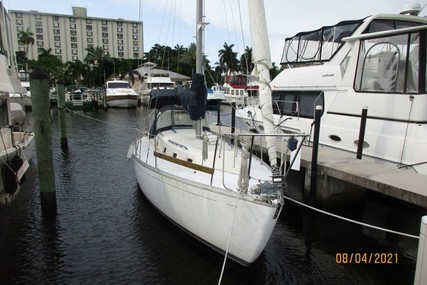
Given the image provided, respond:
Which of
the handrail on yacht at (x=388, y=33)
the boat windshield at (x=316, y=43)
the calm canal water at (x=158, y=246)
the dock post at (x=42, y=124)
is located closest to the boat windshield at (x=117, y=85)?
the boat windshield at (x=316, y=43)

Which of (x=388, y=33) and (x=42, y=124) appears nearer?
(x=42, y=124)

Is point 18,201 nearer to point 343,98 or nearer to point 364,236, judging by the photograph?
point 364,236

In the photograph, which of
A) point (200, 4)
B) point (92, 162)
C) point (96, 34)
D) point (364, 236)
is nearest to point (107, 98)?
point (92, 162)

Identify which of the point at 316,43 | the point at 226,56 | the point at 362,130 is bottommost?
the point at 362,130

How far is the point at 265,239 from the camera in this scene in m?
4.87

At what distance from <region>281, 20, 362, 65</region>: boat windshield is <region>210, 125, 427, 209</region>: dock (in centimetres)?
446

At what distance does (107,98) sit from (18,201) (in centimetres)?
3180

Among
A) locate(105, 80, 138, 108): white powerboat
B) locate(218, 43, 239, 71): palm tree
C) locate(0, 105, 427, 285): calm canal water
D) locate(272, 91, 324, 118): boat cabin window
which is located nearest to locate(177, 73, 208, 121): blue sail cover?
locate(0, 105, 427, 285): calm canal water

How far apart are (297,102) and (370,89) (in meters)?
2.83

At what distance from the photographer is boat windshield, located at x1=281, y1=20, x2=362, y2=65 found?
11352 millimetres

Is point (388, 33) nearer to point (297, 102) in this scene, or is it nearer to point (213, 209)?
point (297, 102)

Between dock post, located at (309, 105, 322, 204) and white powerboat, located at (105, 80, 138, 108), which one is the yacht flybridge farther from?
white powerboat, located at (105, 80, 138, 108)

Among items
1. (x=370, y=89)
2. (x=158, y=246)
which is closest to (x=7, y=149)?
(x=158, y=246)
